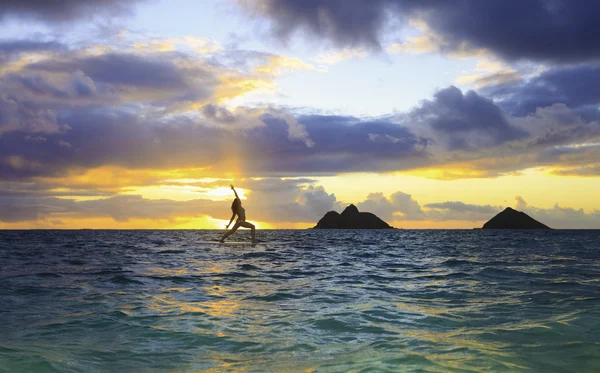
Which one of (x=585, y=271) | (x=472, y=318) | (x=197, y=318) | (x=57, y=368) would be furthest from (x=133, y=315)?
(x=585, y=271)

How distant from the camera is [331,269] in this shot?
20.8 m

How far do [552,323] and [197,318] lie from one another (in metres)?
7.00

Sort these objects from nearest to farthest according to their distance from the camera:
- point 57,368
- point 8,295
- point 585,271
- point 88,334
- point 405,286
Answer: point 57,368, point 88,334, point 8,295, point 405,286, point 585,271

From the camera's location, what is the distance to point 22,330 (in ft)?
29.5

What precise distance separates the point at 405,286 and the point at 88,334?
9634 mm

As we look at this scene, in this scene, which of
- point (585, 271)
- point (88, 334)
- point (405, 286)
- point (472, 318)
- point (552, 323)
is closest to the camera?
point (88, 334)

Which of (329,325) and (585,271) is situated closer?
(329,325)

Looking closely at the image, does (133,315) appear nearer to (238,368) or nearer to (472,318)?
(238,368)

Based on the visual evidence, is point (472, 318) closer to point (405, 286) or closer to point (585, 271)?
point (405, 286)

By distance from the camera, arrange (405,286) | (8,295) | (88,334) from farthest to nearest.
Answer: (405,286) → (8,295) → (88,334)

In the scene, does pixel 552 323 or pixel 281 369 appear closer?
pixel 281 369

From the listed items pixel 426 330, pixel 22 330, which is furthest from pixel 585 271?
pixel 22 330

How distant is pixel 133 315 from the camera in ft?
33.5

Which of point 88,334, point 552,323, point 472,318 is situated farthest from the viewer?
point 472,318
